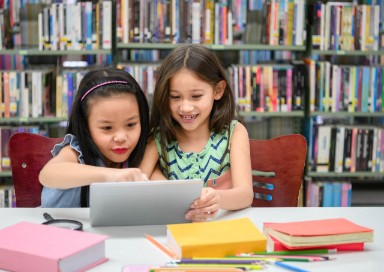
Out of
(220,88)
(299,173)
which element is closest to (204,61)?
(220,88)

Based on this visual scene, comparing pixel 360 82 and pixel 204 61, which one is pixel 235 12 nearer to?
pixel 360 82

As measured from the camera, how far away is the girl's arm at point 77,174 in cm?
129

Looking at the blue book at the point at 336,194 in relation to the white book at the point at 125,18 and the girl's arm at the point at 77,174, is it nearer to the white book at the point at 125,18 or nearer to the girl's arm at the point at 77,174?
the white book at the point at 125,18

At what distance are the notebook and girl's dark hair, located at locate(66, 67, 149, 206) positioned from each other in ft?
1.28

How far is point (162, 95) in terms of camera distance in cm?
168

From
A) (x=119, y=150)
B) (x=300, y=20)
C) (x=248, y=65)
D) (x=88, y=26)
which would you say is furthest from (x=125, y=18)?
(x=119, y=150)

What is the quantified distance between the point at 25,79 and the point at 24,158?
5.36 ft

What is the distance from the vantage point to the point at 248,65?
339 cm

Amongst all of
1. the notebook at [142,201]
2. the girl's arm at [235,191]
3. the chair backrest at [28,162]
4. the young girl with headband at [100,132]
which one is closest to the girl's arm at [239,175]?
the girl's arm at [235,191]

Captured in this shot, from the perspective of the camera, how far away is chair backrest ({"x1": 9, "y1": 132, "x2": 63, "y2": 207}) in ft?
5.72

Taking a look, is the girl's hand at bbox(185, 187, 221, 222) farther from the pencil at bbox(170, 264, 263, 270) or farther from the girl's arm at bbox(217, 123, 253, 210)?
the pencil at bbox(170, 264, 263, 270)

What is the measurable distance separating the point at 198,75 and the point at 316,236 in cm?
76

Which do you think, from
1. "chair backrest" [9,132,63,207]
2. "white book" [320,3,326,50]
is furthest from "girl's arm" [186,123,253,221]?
"white book" [320,3,326,50]

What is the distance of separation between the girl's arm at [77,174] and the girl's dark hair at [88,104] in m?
0.09
